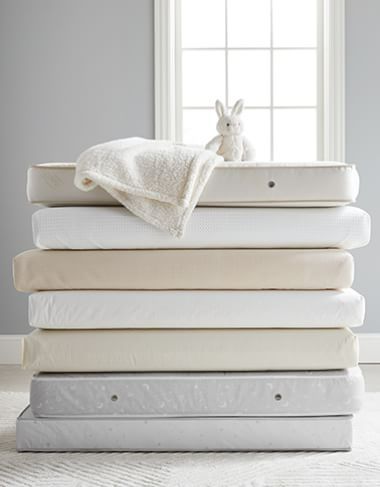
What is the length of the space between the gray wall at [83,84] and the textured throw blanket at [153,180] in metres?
1.48

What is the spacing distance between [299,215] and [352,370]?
423 millimetres

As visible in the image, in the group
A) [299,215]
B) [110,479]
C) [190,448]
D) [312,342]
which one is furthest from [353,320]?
[110,479]

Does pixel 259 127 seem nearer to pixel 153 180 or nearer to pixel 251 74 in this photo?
pixel 251 74

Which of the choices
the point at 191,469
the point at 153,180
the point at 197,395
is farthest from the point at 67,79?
the point at 191,469

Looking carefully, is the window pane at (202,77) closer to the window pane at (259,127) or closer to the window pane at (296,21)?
the window pane at (259,127)

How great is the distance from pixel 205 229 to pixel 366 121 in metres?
1.69

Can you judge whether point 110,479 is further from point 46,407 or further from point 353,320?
point 353,320

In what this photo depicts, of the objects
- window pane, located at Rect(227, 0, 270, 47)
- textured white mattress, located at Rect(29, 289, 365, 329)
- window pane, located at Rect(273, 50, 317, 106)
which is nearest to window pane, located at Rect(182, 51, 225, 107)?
window pane, located at Rect(227, 0, 270, 47)

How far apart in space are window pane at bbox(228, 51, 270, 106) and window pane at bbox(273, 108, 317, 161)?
4.1 inches

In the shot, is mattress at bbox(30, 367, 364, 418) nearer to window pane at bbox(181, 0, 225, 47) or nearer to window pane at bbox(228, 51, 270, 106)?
window pane at bbox(228, 51, 270, 106)

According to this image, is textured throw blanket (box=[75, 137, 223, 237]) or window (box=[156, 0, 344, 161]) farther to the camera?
window (box=[156, 0, 344, 161])

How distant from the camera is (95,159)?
1844mm

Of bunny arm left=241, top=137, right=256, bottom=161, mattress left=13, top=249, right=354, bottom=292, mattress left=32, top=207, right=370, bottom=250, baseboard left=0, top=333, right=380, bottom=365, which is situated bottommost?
baseboard left=0, top=333, right=380, bottom=365

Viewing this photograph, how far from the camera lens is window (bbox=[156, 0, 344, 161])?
11.3 ft
